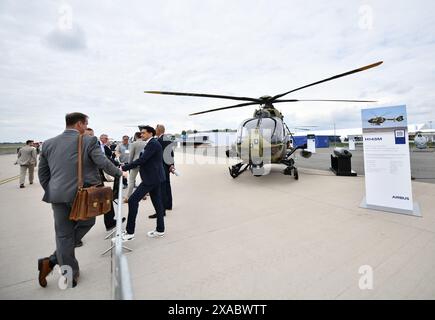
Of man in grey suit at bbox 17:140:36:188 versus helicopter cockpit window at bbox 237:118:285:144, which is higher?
helicopter cockpit window at bbox 237:118:285:144

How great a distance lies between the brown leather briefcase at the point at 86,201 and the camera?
7.26 feet

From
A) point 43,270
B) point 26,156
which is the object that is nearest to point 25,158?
point 26,156

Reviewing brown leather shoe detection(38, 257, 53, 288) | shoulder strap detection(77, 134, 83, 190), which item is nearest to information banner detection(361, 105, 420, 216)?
shoulder strap detection(77, 134, 83, 190)

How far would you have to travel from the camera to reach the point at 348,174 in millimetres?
8570

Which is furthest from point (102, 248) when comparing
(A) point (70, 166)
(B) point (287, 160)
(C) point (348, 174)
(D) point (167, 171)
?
(C) point (348, 174)

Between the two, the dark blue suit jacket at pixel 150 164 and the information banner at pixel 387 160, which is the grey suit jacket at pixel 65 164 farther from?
the information banner at pixel 387 160

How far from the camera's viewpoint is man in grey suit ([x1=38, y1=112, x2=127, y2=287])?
7.41ft

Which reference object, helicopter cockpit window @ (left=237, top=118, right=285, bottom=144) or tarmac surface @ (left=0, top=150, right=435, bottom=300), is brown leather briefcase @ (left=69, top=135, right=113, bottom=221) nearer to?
tarmac surface @ (left=0, top=150, right=435, bottom=300)

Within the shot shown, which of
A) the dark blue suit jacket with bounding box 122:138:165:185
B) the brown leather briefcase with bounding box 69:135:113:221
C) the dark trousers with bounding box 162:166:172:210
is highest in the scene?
the dark blue suit jacket with bounding box 122:138:165:185

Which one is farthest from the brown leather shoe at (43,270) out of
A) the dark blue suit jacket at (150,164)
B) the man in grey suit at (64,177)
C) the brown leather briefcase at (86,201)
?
the dark blue suit jacket at (150,164)

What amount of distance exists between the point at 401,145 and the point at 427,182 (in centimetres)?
428

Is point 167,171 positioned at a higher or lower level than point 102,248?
higher
